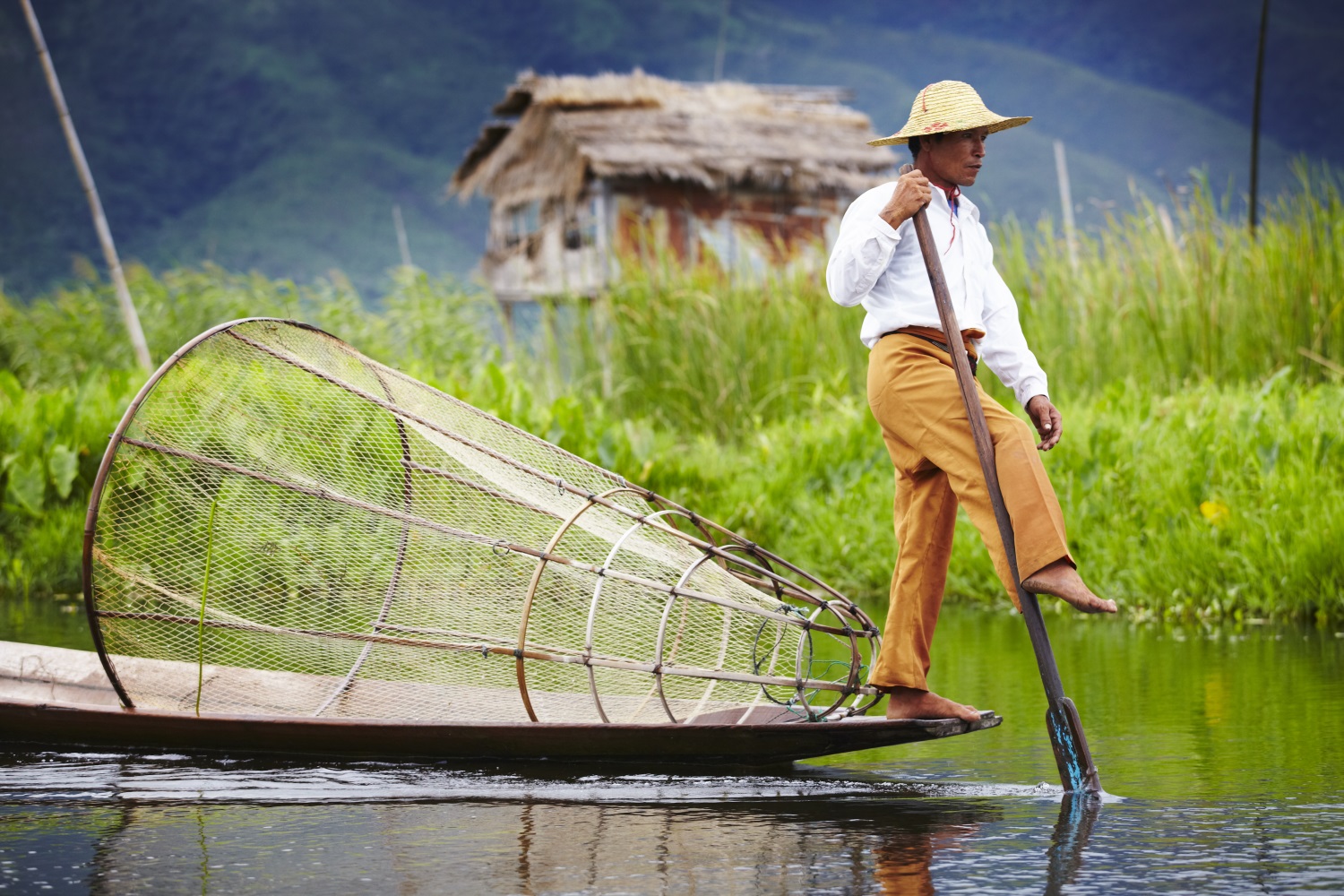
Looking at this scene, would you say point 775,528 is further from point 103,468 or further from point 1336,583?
point 103,468

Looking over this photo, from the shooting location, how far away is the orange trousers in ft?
13.6

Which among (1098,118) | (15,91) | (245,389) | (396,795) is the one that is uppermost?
(1098,118)

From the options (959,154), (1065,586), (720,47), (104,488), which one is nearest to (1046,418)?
(1065,586)

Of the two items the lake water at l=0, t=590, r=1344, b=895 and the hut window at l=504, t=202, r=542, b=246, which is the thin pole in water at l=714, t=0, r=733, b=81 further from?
the lake water at l=0, t=590, r=1344, b=895

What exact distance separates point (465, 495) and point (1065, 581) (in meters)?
2.31

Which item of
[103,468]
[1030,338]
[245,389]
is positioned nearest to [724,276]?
[1030,338]

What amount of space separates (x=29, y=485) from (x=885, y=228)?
21.4 feet

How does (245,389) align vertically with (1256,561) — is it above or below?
above

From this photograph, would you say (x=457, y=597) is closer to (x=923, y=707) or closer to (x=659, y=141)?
(x=923, y=707)

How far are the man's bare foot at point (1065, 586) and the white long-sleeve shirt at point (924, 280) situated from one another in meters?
0.64

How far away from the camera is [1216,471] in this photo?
321 inches

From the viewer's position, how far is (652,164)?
915 inches

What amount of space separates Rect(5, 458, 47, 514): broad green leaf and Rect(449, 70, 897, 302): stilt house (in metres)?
14.5

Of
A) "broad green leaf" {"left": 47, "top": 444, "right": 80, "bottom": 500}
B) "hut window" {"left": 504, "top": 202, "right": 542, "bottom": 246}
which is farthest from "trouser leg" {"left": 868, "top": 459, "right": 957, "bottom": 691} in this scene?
"hut window" {"left": 504, "top": 202, "right": 542, "bottom": 246}
